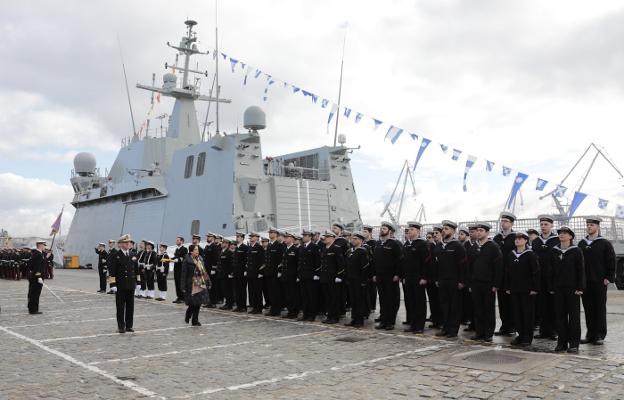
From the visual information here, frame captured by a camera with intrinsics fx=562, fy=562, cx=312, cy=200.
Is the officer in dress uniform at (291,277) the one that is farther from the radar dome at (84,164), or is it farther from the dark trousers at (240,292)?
the radar dome at (84,164)

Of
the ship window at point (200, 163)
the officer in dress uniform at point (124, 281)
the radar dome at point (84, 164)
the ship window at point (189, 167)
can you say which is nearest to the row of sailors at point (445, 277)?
the officer in dress uniform at point (124, 281)

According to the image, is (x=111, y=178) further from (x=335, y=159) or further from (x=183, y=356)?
(x=183, y=356)

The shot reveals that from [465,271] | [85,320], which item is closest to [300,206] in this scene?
[85,320]

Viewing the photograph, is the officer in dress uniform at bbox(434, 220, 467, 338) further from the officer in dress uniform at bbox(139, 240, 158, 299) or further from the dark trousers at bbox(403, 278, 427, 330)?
the officer in dress uniform at bbox(139, 240, 158, 299)

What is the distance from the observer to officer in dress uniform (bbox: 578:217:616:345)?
23.9 feet

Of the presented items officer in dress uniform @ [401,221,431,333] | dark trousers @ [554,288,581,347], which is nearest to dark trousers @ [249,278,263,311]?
officer in dress uniform @ [401,221,431,333]

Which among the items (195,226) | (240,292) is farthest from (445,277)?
(195,226)

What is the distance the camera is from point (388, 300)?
365 inches

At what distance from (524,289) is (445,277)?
128 cm

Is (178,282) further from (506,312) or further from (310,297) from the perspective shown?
(506,312)

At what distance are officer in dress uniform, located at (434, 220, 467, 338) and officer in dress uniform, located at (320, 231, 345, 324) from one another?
203 cm

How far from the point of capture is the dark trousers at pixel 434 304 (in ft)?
30.9

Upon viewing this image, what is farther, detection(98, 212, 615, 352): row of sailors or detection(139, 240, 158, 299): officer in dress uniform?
detection(139, 240, 158, 299): officer in dress uniform

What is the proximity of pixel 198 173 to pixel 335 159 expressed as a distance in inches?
235
